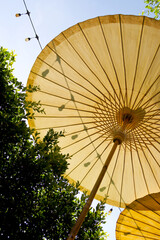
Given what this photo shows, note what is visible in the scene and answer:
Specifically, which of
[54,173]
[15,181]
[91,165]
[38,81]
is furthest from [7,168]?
[91,165]

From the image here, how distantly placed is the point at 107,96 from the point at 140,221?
3.38m

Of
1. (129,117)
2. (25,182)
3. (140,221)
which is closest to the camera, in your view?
(25,182)

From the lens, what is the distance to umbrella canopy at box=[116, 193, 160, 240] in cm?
557

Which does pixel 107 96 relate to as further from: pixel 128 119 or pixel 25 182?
pixel 25 182

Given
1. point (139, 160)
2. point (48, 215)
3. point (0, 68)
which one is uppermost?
point (139, 160)

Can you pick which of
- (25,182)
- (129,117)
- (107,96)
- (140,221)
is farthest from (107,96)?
(25,182)

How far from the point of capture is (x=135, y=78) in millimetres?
5305

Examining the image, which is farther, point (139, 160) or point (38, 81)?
point (139, 160)

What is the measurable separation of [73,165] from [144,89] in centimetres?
309

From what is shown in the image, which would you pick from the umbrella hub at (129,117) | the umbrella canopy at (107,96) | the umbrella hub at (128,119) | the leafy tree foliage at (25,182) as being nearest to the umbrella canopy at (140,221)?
the umbrella canopy at (107,96)

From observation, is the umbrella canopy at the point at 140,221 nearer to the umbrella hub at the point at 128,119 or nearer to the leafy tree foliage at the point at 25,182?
the umbrella hub at the point at 128,119

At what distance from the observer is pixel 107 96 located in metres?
5.86

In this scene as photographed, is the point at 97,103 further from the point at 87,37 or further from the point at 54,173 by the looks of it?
the point at 54,173

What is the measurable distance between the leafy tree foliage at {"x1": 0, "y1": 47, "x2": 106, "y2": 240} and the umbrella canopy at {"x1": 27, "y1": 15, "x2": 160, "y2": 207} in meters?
2.04
